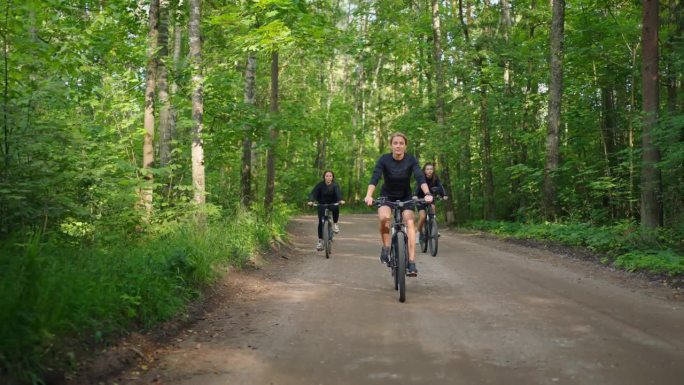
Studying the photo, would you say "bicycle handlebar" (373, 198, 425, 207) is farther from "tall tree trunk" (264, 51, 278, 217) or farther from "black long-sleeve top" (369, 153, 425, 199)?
"tall tree trunk" (264, 51, 278, 217)

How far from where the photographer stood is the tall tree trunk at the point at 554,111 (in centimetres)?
1609

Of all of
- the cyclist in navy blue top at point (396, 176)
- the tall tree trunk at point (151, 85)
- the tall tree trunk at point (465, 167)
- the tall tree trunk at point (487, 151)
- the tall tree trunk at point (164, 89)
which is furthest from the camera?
the tall tree trunk at point (465, 167)

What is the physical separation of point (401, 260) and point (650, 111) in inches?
319

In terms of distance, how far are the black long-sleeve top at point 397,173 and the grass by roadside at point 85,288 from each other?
2920mm

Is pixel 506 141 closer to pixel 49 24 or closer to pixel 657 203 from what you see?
pixel 657 203

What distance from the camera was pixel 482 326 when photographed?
552 cm

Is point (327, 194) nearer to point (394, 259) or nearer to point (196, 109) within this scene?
point (196, 109)

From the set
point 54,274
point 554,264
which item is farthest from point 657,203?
point 54,274

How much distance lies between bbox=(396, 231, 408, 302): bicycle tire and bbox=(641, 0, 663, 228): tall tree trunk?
7391 mm

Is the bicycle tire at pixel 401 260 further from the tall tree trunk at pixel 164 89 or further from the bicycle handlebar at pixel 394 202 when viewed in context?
the tall tree trunk at pixel 164 89

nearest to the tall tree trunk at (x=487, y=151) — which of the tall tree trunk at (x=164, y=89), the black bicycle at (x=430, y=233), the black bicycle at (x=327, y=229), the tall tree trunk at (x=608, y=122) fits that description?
the tall tree trunk at (x=608, y=122)

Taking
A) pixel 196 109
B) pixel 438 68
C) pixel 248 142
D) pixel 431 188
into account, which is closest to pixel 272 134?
pixel 248 142

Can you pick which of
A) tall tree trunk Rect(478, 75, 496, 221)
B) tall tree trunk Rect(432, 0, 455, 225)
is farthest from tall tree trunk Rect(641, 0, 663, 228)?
tall tree trunk Rect(432, 0, 455, 225)

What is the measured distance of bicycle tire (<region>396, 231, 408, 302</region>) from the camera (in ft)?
22.5
